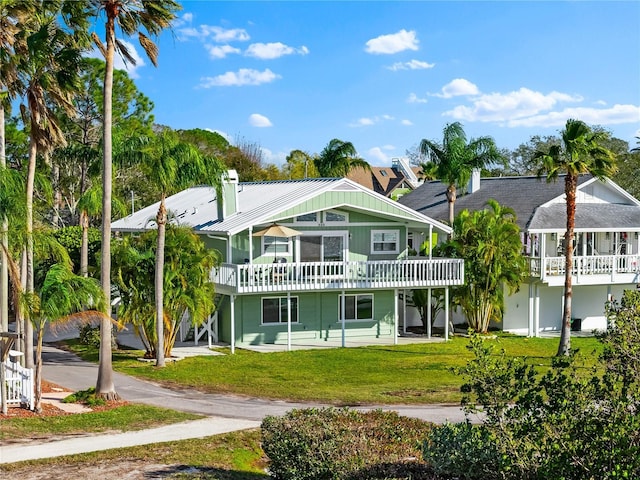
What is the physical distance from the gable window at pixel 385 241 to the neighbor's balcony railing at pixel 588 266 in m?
6.31

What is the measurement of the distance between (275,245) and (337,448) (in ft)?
67.1

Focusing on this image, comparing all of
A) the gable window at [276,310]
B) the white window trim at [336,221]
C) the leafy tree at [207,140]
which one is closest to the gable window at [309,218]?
the white window trim at [336,221]

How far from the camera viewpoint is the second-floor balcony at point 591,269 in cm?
3559

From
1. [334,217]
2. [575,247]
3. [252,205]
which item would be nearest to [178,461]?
[252,205]

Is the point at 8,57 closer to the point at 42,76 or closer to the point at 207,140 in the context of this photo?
the point at 42,76

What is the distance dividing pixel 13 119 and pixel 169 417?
3759 centimetres

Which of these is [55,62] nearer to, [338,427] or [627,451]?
[338,427]

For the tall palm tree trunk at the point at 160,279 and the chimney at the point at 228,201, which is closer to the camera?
the tall palm tree trunk at the point at 160,279

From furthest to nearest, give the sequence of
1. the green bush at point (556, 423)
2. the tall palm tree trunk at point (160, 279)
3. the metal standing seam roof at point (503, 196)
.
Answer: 1. the metal standing seam roof at point (503, 196)
2. the tall palm tree trunk at point (160, 279)
3. the green bush at point (556, 423)

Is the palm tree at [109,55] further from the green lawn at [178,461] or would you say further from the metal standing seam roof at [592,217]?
the metal standing seam roof at [592,217]

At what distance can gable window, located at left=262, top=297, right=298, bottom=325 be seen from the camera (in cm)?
3259

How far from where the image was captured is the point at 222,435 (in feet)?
57.8

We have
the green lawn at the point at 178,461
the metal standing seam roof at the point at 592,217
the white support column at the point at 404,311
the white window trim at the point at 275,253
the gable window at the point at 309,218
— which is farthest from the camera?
the white support column at the point at 404,311

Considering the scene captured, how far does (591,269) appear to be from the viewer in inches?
1417
